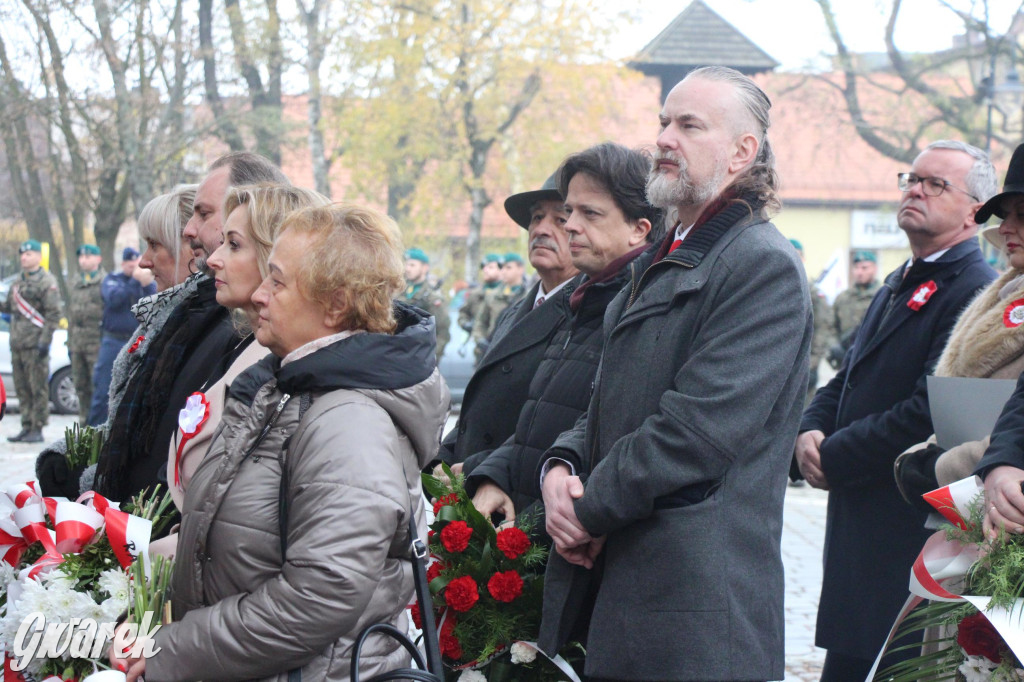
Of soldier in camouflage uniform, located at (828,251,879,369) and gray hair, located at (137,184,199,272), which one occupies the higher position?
gray hair, located at (137,184,199,272)

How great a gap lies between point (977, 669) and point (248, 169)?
2668 millimetres

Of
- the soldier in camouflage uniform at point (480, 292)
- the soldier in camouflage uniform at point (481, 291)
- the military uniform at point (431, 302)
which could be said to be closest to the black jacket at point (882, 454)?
the military uniform at point (431, 302)

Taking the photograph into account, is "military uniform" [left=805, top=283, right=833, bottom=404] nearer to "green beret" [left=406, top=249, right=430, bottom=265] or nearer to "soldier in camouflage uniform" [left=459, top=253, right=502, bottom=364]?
"soldier in camouflage uniform" [left=459, top=253, right=502, bottom=364]

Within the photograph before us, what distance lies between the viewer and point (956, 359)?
131 inches

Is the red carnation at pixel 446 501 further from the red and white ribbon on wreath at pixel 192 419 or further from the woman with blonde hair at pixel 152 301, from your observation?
the woman with blonde hair at pixel 152 301

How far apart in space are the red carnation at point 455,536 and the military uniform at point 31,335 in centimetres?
1132

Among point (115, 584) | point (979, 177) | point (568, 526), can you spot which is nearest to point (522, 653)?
point (568, 526)

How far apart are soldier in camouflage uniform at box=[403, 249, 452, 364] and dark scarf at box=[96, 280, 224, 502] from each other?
34.8ft

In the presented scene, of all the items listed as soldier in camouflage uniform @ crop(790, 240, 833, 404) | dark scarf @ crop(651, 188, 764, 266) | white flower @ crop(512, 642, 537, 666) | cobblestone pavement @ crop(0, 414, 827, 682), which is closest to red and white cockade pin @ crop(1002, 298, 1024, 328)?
dark scarf @ crop(651, 188, 764, 266)

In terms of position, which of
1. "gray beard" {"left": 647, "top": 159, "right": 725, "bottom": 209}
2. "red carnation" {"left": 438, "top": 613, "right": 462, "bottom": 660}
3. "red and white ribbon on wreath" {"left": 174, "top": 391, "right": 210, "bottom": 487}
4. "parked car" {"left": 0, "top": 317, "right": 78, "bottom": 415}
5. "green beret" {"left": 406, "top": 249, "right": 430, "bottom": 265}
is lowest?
"parked car" {"left": 0, "top": 317, "right": 78, "bottom": 415}

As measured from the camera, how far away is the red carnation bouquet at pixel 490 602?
3021 millimetres

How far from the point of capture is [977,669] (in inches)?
96.3

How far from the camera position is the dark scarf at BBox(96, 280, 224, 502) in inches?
134

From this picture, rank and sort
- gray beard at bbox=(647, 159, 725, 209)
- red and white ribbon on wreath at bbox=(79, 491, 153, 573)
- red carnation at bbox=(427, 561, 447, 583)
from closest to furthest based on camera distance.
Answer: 1. red and white ribbon on wreath at bbox=(79, 491, 153, 573)
2. gray beard at bbox=(647, 159, 725, 209)
3. red carnation at bbox=(427, 561, 447, 583)
